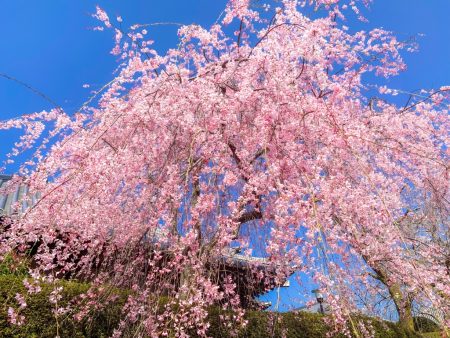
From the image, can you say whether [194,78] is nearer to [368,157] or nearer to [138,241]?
[138,241]

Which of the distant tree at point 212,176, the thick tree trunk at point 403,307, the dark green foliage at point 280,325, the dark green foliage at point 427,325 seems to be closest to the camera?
the distant tree at point 212,176

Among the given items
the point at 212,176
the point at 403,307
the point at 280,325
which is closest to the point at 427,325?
the point at 403,307

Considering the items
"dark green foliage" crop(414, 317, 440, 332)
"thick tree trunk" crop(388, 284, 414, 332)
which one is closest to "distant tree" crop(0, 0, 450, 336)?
"thick tree trunk" crop(388, 284, 414, 332)

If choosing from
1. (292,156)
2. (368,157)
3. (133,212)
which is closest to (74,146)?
(133,212)

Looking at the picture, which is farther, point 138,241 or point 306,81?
point 306,81

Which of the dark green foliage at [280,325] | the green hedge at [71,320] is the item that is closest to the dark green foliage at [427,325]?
the dark green foliage at [280,325]

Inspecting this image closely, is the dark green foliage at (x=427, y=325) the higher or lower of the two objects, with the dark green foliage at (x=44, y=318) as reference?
higher

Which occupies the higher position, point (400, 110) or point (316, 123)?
point (400, 110)

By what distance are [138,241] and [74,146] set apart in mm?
1425

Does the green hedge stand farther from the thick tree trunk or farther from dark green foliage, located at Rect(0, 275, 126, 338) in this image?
the thick tree trunk

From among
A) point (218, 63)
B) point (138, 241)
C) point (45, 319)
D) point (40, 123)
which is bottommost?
point (45, 319)

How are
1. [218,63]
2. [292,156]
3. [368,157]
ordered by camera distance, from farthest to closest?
[368,157], [218,63], [292,156]

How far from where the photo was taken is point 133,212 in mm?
4680

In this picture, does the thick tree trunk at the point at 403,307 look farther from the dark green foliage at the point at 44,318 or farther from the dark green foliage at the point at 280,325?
the dark green foliage at the point at 44,318
